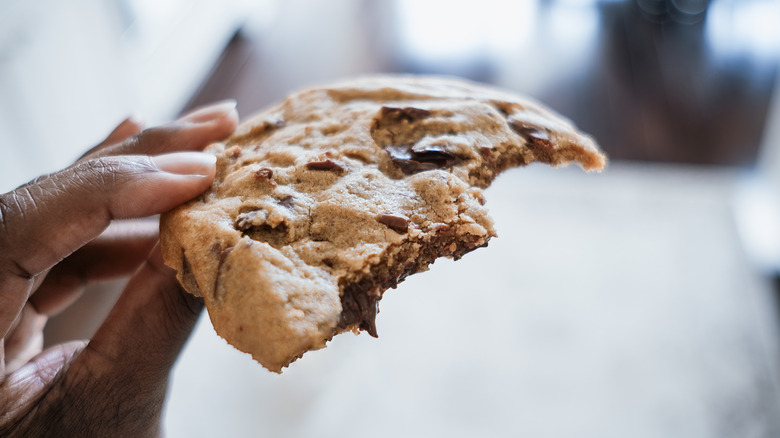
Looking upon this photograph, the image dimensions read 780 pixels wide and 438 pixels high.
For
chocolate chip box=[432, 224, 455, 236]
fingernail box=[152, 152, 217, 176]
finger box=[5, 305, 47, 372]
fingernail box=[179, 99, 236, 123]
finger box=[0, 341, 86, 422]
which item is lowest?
finger box=[5, 305, 47, 372]

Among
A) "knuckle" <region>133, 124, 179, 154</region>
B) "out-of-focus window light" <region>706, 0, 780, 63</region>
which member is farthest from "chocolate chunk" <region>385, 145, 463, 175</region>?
"out-of-focus window light" <region>706, 0, 780, 63</region>

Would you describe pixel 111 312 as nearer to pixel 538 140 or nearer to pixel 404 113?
pixel 404 113

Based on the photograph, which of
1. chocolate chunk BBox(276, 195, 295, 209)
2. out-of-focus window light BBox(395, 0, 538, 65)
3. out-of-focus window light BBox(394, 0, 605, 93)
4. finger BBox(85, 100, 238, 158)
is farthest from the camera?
out-of-focus window light BBox(395, 0, 538, 65)

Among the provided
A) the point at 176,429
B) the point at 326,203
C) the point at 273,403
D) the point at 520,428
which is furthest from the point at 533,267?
the point at 326,203

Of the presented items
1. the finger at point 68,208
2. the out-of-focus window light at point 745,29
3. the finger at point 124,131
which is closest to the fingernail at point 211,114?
the finger at point 124,131

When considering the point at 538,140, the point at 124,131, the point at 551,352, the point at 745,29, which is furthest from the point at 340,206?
the point at 745,29

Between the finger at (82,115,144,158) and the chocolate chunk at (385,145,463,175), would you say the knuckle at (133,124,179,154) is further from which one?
the chocolate chunk at (385,145,463,175)

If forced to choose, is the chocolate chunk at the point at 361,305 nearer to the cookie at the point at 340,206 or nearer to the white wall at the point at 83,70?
the cookie at the point at 340,206
